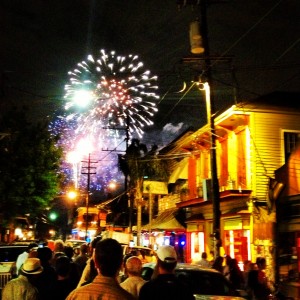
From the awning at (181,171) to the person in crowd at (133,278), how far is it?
24.8m

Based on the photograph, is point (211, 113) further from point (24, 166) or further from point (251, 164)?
point (24, 166)

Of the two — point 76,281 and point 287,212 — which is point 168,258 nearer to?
point 76,281

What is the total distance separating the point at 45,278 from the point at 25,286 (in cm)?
141

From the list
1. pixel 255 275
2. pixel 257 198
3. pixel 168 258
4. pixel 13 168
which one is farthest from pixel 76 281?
pixel 13 168

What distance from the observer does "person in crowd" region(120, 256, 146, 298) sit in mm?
6066

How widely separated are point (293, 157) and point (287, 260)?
3.84 m

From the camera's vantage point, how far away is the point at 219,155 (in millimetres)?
26078

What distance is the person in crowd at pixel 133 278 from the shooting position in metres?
6.07

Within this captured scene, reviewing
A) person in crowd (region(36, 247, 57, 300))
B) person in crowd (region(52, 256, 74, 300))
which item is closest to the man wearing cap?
person in crowd (region(36, 247, 57, 300))

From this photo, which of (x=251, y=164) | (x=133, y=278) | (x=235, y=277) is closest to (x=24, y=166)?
(x=251, y=164)

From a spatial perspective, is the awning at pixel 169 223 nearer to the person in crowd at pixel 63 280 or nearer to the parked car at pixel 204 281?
the parked car at pixel 204 281

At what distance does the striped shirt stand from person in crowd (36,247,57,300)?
2923mm

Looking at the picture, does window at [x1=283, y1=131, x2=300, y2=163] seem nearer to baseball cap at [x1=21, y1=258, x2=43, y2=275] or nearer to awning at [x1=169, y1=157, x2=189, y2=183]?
awning at [x1=169, y1=157, x2=189, y2=183]

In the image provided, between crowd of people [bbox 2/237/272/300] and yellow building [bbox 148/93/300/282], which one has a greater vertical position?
yellow building [bbox 148/93/300/282]
